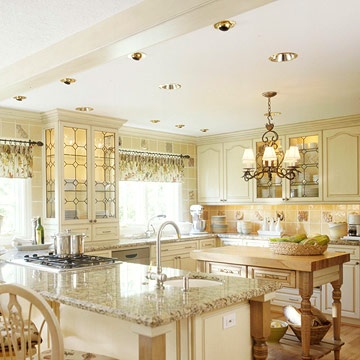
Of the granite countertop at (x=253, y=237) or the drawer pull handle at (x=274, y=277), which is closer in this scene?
the drawer pull handle at (x=274, y=277)

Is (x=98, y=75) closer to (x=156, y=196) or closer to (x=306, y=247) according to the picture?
(x=306, y=247)

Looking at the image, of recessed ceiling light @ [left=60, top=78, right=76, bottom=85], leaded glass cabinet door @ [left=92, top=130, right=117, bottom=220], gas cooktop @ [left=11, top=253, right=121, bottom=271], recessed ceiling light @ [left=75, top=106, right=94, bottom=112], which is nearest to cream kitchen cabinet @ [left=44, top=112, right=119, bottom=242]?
leaded glass cabinet door @ [left=92, top=130, right=117, bottom=220]

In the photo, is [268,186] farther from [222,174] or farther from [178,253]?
[178,253]

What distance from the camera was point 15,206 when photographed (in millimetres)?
4785

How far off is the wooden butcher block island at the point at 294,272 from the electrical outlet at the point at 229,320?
2.93ft

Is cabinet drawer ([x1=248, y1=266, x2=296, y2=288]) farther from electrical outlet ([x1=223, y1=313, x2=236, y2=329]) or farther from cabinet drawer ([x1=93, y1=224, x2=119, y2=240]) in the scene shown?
cabinet drawer ([x1=93, y1=224, x2=119, y2=240])

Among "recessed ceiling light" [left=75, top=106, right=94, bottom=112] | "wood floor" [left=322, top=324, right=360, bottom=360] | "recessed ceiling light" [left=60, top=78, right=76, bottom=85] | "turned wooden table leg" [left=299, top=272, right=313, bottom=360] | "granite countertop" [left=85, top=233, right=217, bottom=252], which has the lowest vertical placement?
"wood floor" [left=322, top=324, right=360, bottom=360]

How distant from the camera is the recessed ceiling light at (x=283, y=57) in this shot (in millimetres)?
2963

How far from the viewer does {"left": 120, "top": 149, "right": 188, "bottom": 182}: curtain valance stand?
5.74 metres

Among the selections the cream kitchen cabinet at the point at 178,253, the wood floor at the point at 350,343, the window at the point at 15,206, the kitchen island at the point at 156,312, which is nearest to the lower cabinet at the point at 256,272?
the wood floor at the point at 350,343

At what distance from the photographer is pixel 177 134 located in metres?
6.44

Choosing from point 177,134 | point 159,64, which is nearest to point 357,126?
point 177,134

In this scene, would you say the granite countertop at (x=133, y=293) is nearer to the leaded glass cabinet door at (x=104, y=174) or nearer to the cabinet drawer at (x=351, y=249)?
the leaded glass cabinet door at (x=104, y=174)

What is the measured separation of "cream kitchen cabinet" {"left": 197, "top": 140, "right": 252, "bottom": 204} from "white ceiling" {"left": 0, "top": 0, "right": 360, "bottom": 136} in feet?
4.40
